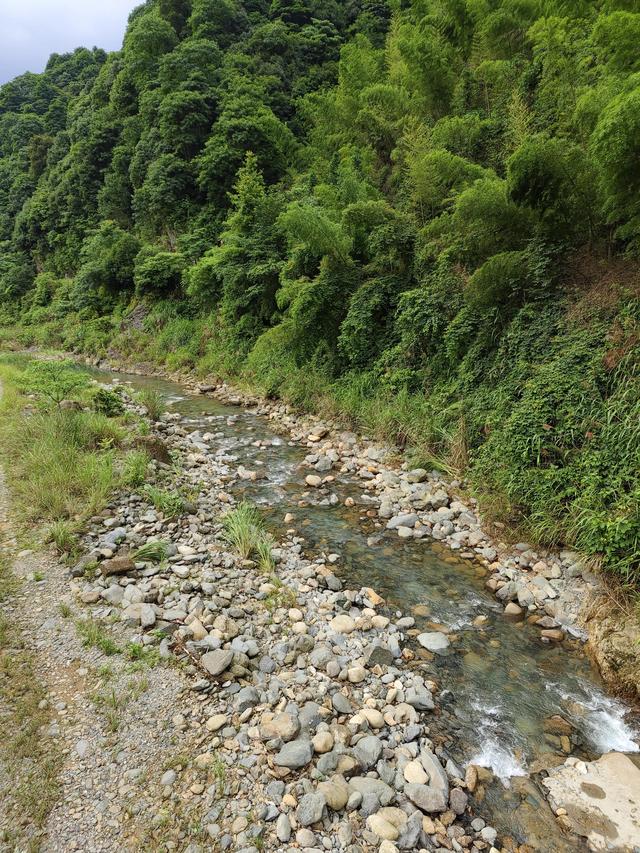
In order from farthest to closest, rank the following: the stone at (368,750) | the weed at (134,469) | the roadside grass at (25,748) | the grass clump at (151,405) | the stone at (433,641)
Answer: the grass clump at (151,405)
the weed at (134,469)
the stone at (433,641)
the stone at (368,750)
the roadside grass at (25,748)

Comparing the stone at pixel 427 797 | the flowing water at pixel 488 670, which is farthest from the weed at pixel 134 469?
the stone at pixel 427 797

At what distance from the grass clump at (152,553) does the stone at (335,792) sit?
3148 millimetres

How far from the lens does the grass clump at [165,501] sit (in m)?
6.20

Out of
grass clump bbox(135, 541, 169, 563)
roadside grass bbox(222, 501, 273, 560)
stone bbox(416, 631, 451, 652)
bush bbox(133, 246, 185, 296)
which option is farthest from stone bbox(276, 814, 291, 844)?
bush bbox(133, 246, 185, 296)

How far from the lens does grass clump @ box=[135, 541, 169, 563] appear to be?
17.0ft

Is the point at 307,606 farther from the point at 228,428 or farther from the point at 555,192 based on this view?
the point at 228,428

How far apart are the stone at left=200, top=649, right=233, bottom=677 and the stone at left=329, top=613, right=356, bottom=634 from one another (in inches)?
46.1

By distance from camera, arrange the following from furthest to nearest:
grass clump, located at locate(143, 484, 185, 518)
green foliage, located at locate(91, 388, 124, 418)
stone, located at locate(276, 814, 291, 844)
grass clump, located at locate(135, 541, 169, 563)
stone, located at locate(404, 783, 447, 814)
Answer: green foliage, located at locate(91, 388, 124, 418)
grass clump, located at locate(143, 484, 185, 518)
grass clump, located at locate(135, 541, 169, 563)
stone, located at locate(404, 783, 447, 814)
stone, located at locate(276, 814, 291, 844)

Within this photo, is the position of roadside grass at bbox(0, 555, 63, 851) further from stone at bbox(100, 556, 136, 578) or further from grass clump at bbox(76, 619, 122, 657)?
stone at bbox(100, 556, 136, 578)

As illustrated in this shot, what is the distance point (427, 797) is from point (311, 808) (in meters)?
0.82

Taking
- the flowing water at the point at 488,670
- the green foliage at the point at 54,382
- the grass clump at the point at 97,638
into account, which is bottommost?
the flowing water at the point at 488,670

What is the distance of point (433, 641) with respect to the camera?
4.51 m

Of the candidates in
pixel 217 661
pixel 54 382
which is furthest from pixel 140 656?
pixel 54 382

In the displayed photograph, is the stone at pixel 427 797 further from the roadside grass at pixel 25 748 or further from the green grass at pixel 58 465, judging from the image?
the green grass at pixel 58 465
